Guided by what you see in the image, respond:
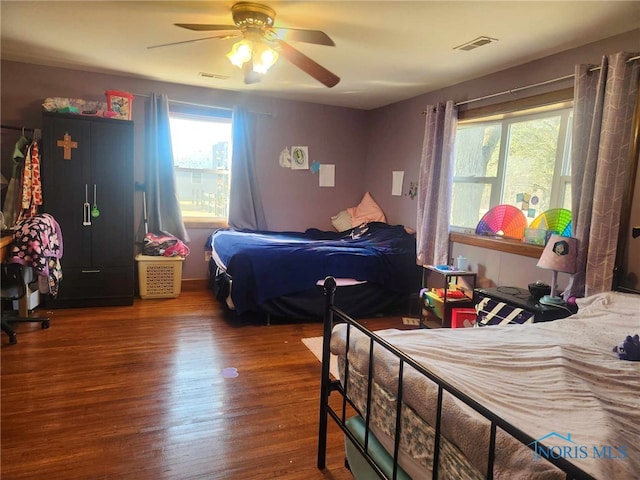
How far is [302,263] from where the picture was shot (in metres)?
3.71

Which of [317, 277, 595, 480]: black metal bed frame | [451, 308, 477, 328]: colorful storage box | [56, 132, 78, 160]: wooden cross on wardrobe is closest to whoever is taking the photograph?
[317, 277, 595, 480]: black metal bed frame

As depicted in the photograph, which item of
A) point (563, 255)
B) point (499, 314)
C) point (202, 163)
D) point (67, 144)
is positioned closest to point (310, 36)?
point (563, 255)

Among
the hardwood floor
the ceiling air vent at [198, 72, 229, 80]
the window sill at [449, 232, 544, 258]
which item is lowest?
the hardwood floor

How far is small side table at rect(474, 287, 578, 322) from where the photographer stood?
2.46 m

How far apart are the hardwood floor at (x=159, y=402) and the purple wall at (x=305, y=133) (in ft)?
5.75

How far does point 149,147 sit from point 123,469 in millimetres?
3464

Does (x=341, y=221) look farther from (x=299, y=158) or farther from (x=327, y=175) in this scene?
(x=299, y=158)

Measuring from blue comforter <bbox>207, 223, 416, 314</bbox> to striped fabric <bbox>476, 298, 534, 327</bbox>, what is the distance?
4.05 feet

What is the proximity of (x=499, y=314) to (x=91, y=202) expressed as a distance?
143 inches

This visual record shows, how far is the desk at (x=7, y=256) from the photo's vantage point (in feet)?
9.87

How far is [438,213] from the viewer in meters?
3.88

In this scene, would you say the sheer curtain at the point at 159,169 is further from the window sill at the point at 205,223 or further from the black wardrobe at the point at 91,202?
the black wardrobe at the point at 91,202

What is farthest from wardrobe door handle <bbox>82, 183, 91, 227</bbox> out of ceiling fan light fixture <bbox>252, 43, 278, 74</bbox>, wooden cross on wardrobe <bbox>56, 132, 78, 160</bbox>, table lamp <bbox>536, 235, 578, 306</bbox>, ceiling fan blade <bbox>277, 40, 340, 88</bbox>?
table lamp <bbox>536, 235, 578, 306</bbox>

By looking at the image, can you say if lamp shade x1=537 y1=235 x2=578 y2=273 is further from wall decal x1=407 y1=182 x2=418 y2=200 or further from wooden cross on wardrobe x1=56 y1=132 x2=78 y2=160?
wooden cross on wardrobe x1=56 y1=132 x2=78 y2=160
